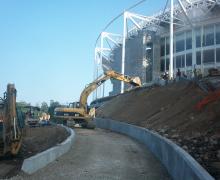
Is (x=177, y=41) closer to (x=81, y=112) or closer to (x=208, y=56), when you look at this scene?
(x=208, y=56)

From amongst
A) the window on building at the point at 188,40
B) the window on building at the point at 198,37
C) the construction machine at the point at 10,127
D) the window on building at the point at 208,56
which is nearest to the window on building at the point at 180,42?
the window on building at the point at 188,40

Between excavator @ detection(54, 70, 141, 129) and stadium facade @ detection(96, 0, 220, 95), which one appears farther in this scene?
stadium facade @ detection(96, 0, 220, 95)

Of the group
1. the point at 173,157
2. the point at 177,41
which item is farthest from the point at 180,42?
the point at 173,157

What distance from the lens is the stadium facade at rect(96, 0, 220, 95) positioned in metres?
54.6

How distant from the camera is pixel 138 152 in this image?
19.0 meters

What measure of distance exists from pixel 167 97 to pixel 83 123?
7249 mm

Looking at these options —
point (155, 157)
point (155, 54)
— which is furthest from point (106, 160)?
point (155, 54)

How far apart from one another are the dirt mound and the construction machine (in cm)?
663

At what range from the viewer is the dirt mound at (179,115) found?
15047 millimetres

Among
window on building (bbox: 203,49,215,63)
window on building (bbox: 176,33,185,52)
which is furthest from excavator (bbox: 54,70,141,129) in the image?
window on building (bbox: 176,33,185,52)

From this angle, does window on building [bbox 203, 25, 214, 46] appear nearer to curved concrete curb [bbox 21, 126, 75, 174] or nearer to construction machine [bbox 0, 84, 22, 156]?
curved concrete curb [bbox 21, 126, 75, 174]

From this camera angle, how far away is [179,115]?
2558cm

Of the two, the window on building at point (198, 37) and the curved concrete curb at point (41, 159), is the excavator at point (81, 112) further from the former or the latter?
the window on building at point (198, 37)

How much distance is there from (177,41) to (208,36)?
637 cm
